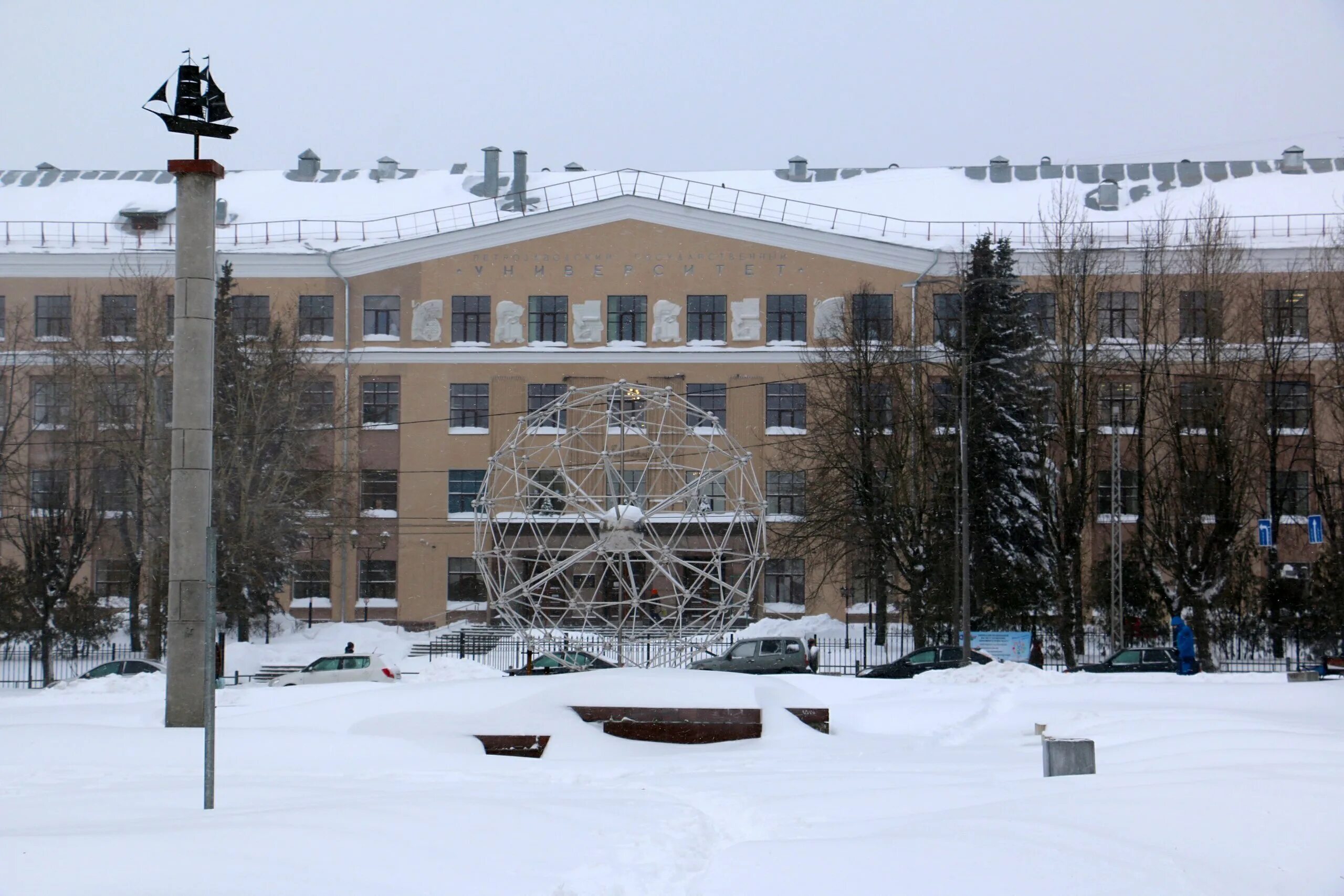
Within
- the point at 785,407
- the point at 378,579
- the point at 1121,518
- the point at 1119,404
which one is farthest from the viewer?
the point at 785,407

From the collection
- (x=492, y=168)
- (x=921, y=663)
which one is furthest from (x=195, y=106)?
(x=492, y=168)

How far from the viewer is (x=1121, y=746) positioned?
15352 mm

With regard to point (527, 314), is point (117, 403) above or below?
below

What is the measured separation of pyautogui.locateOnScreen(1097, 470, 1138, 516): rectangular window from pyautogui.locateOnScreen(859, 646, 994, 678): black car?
19609mm

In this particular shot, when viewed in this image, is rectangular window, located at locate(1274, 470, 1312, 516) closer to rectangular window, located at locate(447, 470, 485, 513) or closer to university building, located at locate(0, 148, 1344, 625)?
university building, located at locate(0, 148, 1344, 625)

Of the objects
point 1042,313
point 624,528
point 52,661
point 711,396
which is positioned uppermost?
point 1042,313

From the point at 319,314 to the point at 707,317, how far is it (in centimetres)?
1577

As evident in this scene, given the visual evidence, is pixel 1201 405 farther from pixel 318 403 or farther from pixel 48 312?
pixel 48 312

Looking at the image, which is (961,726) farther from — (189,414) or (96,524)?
(96,524)

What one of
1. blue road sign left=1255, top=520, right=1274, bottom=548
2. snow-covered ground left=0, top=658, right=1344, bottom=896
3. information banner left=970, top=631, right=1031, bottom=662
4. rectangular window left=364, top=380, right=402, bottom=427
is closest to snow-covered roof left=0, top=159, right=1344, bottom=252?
rectangular window left=364, top=380, right=402, bottom=427

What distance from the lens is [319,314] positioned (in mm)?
53875

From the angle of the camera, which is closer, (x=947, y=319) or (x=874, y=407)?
(x=874, y=407)

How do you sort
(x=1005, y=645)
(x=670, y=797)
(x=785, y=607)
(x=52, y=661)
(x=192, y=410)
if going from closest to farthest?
1. (x=670, y=797)
2. (x=192, y=410)
3. (x=1005, y=645)
4. (x=52, y=661)
5. (x=785, y=607)

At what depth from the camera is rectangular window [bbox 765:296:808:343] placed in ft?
174
